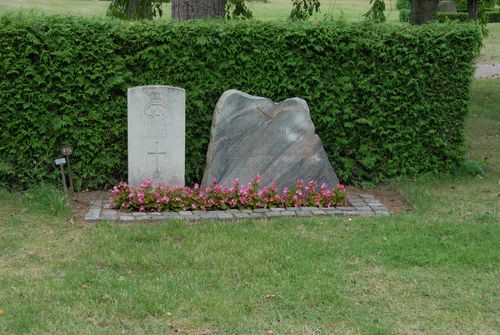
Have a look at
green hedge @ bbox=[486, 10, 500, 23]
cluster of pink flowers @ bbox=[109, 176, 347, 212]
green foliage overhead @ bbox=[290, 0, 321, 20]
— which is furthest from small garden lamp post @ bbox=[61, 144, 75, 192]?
green hedge @ bbox=[486, 10, 500, 23]

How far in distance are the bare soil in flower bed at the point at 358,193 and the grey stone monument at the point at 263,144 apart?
69 cm

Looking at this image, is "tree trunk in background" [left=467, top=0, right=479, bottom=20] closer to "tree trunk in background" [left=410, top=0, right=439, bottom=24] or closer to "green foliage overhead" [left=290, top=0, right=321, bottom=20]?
"tree trunk in background" [left=410, top=0, right=439, bottom=24]

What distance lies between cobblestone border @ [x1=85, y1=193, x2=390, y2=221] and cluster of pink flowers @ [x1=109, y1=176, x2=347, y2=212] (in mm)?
103

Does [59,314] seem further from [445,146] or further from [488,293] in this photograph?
[445,146]

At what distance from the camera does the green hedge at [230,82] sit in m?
8.70

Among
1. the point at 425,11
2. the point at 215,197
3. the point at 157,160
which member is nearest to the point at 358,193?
the point at 215,197

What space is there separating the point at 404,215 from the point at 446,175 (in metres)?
2.00

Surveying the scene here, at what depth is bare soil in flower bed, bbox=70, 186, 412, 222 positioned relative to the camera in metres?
8.41

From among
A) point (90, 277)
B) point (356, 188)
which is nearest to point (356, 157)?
point (356, 188)

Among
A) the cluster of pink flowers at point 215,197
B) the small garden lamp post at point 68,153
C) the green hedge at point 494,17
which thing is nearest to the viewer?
the cluster of pink flowers at point 215,197

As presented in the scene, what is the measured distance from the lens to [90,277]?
19.9 feet

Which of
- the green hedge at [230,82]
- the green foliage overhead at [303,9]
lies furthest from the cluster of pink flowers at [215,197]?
the green foliage overhead at [303,9]

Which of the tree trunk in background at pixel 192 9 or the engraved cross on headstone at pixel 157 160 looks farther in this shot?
the tree trunk in background at pixel 192 9

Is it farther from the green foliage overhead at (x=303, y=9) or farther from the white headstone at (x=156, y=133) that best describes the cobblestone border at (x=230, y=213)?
the green foliage overhead at (x=303, y=9)
